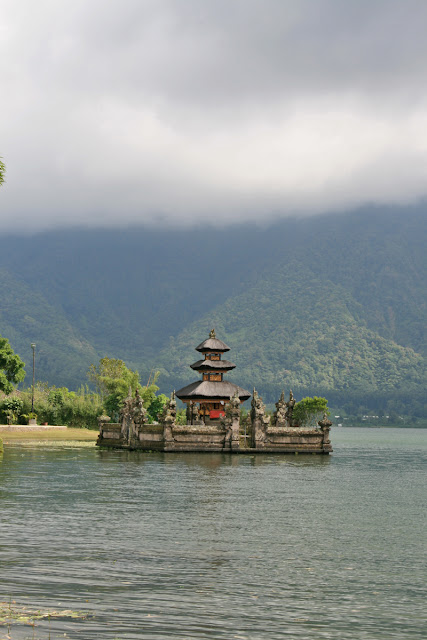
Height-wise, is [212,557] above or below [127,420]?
Result: below

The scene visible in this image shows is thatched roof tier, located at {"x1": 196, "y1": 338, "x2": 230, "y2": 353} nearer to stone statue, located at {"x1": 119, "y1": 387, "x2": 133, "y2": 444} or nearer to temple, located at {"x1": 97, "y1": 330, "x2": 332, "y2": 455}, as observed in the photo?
temple, located at {"x1": 97, "y1": 330, "x2": 332, "y2": 455}

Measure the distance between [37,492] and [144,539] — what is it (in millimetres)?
16222

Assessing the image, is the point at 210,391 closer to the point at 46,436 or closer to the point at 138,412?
the point at 138,412

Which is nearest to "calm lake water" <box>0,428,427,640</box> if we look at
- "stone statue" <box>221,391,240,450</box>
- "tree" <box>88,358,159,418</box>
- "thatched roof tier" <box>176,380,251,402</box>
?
"stone statue" <box>221,391,240,450</box>

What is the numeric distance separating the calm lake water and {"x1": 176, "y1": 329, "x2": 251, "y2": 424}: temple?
45.7 metres

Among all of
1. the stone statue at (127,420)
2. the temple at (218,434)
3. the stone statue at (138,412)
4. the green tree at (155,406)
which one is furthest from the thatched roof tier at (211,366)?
the green tree at (155,406)

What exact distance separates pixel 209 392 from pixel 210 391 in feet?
0.99

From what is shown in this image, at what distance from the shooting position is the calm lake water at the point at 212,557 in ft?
63.5

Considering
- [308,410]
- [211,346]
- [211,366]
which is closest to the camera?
[211,366]

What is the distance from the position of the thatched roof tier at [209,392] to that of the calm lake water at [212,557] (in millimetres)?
45394

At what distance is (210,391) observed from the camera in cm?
10375

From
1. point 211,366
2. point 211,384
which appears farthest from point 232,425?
point 211,366

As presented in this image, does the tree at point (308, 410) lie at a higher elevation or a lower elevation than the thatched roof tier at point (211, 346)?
lower

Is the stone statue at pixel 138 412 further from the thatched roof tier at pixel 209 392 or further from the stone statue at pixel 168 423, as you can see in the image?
the thatched roof tier at pixel 209 392
